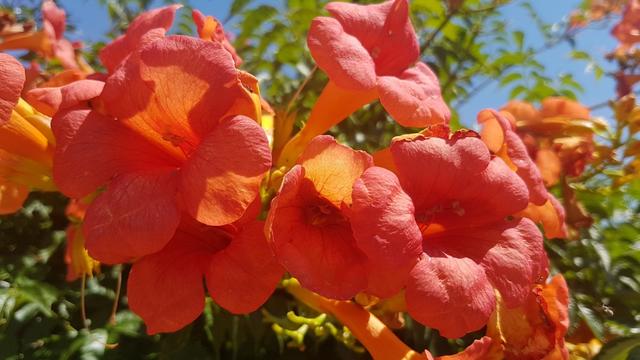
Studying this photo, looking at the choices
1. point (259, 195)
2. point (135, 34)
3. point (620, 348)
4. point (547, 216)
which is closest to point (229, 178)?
point (259, 195)

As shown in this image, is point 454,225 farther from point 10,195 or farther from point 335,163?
point 10,195

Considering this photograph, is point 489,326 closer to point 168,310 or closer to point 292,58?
point 168,310

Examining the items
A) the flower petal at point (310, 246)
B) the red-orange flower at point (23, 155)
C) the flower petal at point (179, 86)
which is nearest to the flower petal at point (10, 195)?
the red-orange flower at point (23, 155)

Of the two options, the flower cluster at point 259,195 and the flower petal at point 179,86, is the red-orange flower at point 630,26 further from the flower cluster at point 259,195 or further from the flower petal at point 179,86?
the flower petal at point 179,86

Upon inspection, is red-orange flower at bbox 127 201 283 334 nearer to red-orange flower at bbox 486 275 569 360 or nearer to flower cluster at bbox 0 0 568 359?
flower cluster at bbox 0 0 568 359

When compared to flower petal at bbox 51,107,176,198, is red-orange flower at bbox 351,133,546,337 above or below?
above

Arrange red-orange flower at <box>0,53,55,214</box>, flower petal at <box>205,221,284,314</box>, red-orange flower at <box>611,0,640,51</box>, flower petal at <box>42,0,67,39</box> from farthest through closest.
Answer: red-orange flower at <box>611,0,640,51</box>, flower petal at <box>42,0,67,39</box>, red-orange flower at <box>0,53,55,214</box>, flower petal at <box>205,221,284,314</box>

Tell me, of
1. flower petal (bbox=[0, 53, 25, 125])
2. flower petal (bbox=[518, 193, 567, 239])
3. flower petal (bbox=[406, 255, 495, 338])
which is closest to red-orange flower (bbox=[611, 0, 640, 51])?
flower petal (bbox=[518, 193, 567, 239])

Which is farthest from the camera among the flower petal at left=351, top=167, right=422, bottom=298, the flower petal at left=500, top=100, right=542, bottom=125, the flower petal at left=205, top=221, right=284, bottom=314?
the flower petal at left=500, top=100, right=542, bottom=125

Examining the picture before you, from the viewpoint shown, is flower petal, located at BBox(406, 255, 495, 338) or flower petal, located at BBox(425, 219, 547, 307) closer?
flower petal, located at BBox(406, 255, 495, 338)
